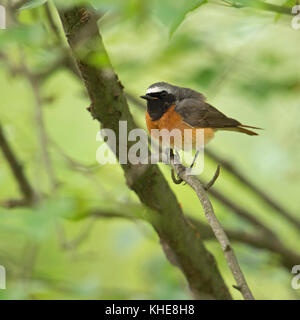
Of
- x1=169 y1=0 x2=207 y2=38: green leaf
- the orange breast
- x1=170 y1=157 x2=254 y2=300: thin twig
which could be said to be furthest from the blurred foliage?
x1=170 y1=157 x2=254 y2=300: thin twig

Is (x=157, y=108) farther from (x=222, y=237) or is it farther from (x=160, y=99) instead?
(x=222, y=237)

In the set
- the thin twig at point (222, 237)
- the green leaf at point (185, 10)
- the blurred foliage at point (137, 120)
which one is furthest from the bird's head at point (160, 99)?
the green leaf at point (185, 10)

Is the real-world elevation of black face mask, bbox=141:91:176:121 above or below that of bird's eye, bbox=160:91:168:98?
below

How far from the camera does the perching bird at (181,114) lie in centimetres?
229

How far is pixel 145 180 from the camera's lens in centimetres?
210

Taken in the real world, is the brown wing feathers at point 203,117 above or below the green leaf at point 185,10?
below

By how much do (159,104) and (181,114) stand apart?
111mm

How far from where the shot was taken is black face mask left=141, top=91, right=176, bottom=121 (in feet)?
7.68

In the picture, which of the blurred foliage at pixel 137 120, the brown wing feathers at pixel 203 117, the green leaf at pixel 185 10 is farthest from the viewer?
the brown wing feathers at pixel 203 117

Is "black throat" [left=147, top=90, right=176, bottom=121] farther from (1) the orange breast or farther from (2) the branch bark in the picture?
(2) the branch bark

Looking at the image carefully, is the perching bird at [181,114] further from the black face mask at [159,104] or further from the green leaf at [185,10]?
the green leaf at [185,10]

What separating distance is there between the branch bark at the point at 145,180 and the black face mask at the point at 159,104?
303mm
